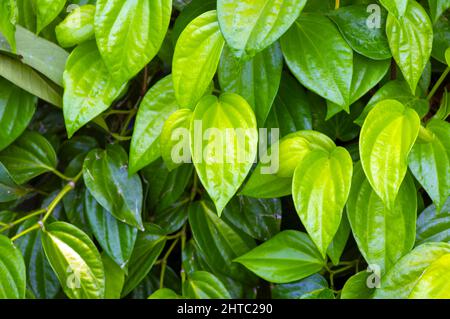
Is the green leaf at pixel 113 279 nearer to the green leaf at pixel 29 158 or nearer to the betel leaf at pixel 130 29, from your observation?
the green leaf at pixel 29 158

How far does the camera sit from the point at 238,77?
75 cm

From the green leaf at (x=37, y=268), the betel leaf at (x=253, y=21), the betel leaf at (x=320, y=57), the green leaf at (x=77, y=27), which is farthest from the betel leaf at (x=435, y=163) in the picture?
the green leaf at (x=37, y=268)

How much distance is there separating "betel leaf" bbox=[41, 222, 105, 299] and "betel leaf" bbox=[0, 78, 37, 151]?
15 cm

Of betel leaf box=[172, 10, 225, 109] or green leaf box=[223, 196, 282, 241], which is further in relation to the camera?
green leaf box=[223, 196, 282, 241]

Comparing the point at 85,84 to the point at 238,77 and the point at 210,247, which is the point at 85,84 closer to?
the point at 238,77

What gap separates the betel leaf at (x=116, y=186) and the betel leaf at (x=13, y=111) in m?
0.11

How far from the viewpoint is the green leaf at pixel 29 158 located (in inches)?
35.0

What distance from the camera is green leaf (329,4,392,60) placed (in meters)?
0.73

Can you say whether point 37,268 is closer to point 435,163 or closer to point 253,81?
point 253,81

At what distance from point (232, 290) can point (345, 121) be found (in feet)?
1.03

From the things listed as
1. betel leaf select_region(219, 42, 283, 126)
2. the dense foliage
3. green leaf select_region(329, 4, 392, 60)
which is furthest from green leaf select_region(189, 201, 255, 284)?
green leaf select_region(329, 4, 392, 60)

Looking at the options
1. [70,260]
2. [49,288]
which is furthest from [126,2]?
[49,288]

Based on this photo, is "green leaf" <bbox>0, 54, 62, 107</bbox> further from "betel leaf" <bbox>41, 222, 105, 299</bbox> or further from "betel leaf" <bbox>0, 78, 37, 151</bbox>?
"betel leaf" <bbox>41, 222, 105, 299</bbox>

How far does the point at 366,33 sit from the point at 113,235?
17.8 inches
